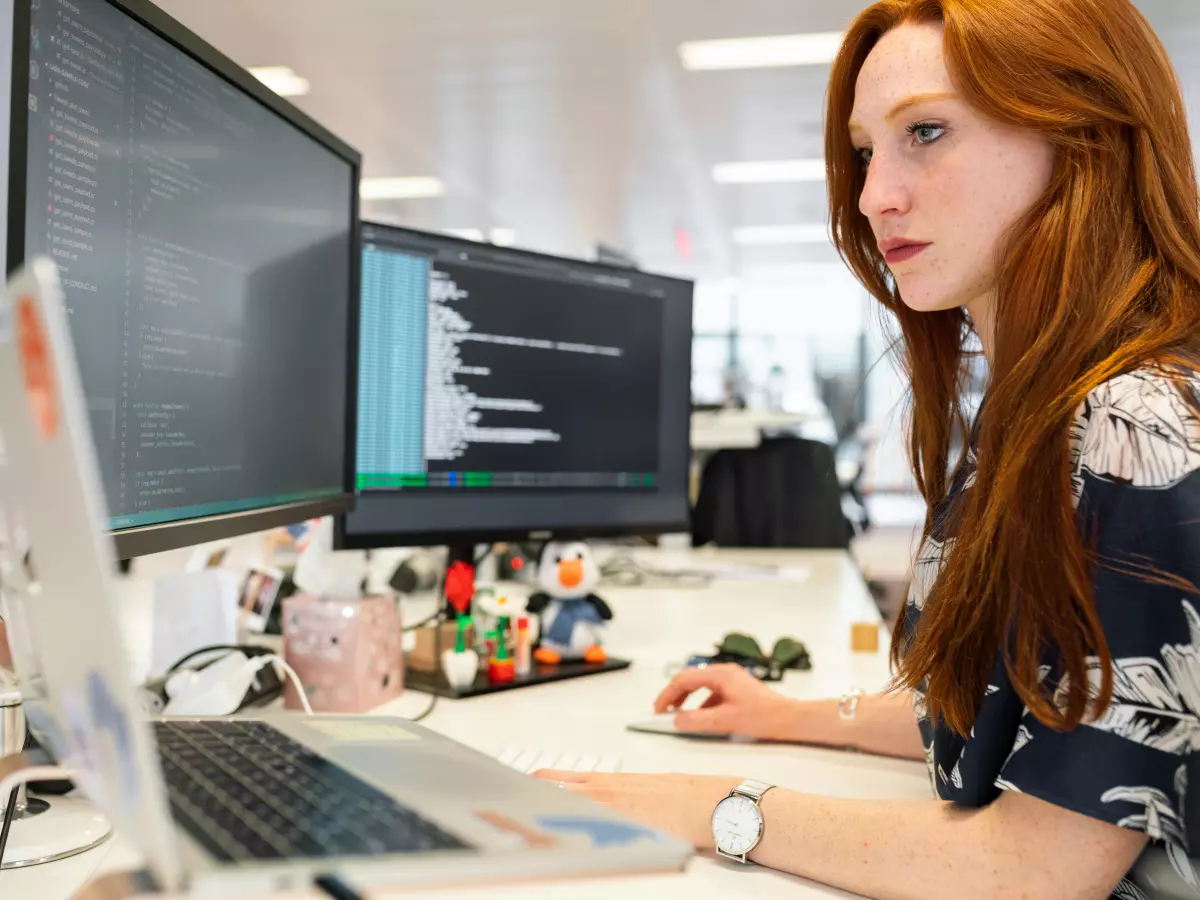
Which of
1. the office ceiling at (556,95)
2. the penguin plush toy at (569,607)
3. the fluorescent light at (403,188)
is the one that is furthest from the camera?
the fluorescent light at (403,188)

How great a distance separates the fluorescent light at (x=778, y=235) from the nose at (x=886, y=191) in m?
7.70

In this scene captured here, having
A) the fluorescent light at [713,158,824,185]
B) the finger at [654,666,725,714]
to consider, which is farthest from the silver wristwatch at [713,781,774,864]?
the fluorescent light at [713,158,824,185]

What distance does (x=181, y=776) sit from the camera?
0.47 m

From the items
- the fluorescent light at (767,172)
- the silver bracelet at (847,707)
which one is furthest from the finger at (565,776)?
the fluorescent light at (767,172)

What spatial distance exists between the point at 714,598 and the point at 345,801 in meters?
1.45

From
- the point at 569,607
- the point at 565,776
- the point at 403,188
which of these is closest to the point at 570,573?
the point at 569,607

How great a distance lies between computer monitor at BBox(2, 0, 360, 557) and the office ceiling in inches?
103

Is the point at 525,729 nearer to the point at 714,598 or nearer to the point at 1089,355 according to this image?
the point at 1089,355

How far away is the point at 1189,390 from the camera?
592 mm

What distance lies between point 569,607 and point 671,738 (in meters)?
0.37

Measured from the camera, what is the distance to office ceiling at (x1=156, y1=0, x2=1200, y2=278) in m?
4.25

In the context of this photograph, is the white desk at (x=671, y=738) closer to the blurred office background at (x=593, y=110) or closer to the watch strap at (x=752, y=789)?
the watch strap at (x=752, y=789)

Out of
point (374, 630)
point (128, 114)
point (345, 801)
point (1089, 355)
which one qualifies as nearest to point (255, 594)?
point (374, 630)

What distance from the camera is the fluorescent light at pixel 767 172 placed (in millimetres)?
6500
